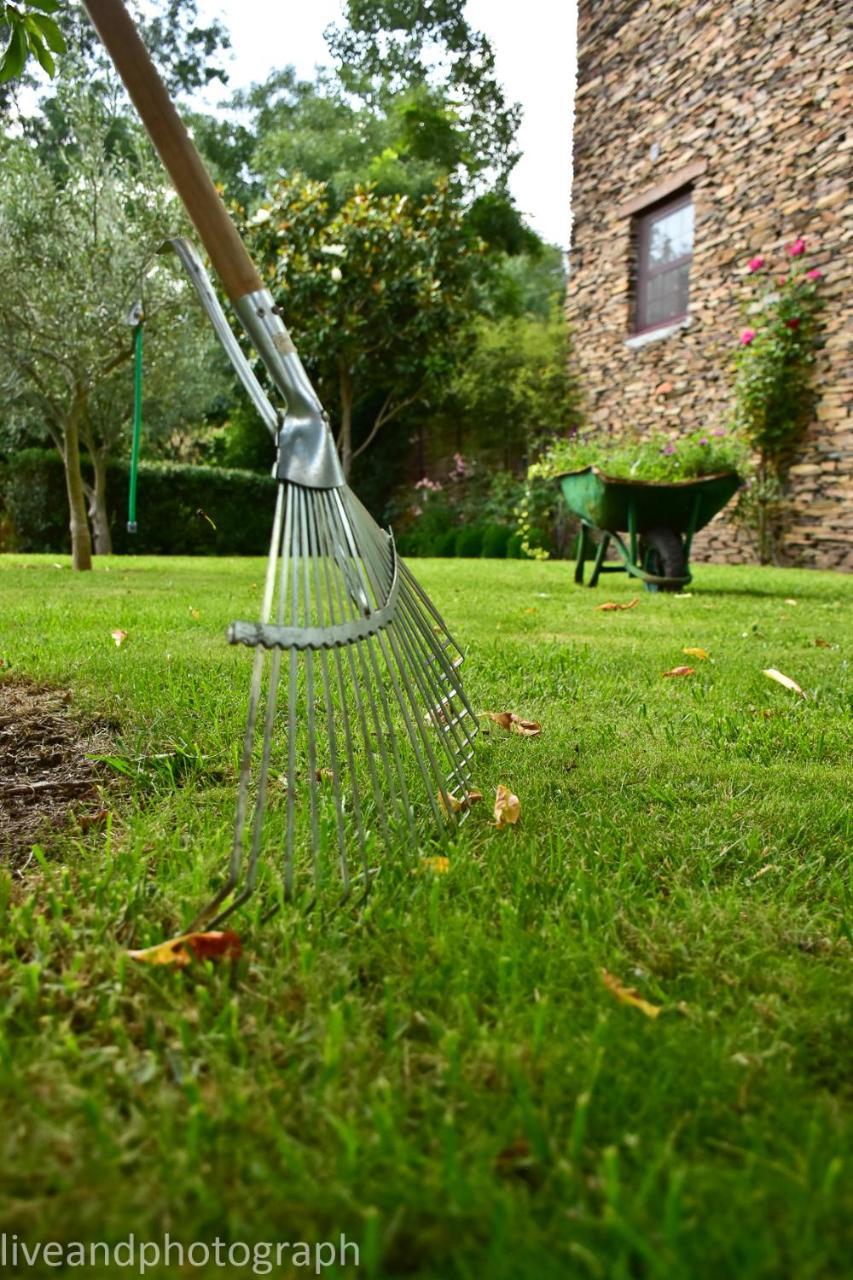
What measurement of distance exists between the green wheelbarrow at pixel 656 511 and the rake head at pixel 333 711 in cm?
404

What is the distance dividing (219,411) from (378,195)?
4.91 metres

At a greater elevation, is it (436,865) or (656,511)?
(656,511)

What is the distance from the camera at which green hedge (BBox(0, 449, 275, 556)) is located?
38.3 ft

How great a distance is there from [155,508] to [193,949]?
11.8 metres

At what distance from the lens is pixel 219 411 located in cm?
1711

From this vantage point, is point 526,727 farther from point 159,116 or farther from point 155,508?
point 155,508

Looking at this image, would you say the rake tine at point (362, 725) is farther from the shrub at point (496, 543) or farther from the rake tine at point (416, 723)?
the shrub at point (496, 543)

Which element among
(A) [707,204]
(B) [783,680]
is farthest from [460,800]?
(A) [707,204]

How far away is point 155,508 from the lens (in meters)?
12.3

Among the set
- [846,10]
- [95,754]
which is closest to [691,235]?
[846,10]

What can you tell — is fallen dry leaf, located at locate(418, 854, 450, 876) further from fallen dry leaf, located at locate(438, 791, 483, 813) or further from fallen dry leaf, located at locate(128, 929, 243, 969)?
fallen dry leaf, located at locate(128, 929, 243, 969)

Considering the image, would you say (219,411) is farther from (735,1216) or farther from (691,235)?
(735,1216)

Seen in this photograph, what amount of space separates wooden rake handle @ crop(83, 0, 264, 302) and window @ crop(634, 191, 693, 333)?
914 cm

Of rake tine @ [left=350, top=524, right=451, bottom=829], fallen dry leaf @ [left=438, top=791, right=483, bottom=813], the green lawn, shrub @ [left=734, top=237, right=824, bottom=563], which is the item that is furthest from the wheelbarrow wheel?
rake tine @ [left=350, top=524, right=451, bottom=829]
